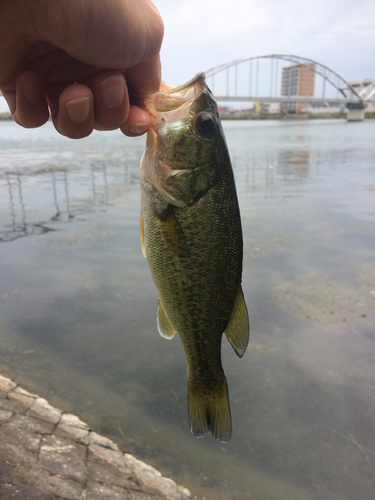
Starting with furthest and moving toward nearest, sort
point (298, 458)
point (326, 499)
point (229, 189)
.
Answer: point (298, 458), point (326, 499), point (229, 189)

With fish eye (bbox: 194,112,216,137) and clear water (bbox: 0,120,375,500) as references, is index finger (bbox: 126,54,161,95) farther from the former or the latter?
clear water (bbox: 0,120,375,500)

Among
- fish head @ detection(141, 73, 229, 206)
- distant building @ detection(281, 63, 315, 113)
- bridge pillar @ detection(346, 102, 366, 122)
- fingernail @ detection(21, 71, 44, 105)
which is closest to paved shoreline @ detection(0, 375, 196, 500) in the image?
fish head @ detection(141, 73, 229, 206)

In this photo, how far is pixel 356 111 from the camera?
98.4 m

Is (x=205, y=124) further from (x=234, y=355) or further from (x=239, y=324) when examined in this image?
(x=234, y=355)

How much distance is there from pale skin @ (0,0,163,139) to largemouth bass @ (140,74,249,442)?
203mm

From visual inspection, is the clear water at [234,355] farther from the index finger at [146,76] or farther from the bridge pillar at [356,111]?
the bridge pillar at [356,111]

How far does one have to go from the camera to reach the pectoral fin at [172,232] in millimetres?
1985

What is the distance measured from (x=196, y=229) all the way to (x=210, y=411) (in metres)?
1.08

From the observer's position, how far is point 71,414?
156 inches

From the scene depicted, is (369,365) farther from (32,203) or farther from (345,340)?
(32,203)

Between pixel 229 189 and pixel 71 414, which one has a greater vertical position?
pixel 229 189

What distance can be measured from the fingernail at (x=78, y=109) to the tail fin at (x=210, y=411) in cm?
168

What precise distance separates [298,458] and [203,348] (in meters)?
2.40

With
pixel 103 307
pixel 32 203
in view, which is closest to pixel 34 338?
pixel 103 307
